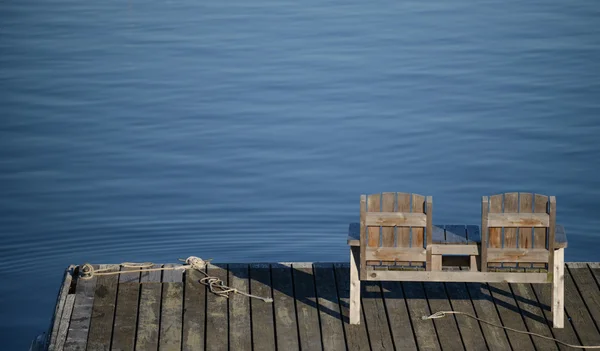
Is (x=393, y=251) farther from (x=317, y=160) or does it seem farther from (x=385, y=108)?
(x=385, y=108)

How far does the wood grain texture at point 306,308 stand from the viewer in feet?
27.1

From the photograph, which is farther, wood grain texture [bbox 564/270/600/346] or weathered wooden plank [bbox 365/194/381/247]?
wood grain texture [bbox 564/270/600/346]

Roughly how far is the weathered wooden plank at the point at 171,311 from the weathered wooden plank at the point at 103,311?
0.40m

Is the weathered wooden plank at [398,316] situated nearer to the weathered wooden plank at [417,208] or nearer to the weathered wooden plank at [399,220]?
the weathered wooden plank at [417,208]

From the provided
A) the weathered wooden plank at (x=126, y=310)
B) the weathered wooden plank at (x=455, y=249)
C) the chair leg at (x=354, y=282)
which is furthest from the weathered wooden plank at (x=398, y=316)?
the weathered wooden plank at (x=126, y=310)

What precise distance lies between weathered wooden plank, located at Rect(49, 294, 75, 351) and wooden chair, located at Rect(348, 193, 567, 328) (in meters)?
2.24

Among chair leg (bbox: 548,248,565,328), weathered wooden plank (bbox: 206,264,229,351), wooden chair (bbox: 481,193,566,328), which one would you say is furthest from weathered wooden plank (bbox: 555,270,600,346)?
weathered wooden plank (bbox: 206,264,229,351)

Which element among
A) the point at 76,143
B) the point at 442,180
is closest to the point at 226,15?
the point at 76,143

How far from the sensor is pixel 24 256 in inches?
516

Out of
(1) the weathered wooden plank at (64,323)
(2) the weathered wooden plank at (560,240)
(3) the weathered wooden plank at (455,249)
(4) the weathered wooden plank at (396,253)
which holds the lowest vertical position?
(1) the weathered wooden plank at (64,323)

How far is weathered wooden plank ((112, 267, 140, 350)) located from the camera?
8.25 meters

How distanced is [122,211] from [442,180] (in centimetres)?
431

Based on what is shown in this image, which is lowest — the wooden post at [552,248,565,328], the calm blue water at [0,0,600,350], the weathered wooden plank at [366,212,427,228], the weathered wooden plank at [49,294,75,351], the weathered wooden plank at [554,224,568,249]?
the weathered wooden plank at [49,294,75,351]

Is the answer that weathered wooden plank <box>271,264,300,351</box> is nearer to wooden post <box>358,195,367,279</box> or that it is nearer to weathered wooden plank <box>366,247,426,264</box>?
wooden post <box>358,195,367,279</box>
